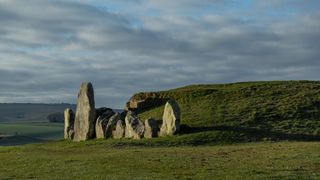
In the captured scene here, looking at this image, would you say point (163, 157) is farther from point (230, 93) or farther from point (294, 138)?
point (230, 93)

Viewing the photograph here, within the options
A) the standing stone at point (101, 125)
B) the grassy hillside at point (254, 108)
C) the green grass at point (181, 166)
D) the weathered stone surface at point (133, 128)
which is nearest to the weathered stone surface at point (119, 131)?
the weathered stone surface at point (133, 128)

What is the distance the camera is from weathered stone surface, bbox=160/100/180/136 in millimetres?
46094

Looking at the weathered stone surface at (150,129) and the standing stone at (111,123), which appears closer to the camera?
the weathered stone surface at (150,129)

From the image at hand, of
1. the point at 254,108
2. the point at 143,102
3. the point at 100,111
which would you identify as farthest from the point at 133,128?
the point at 143,102

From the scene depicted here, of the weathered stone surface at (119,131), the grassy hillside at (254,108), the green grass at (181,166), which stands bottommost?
the green grass at (181,166)

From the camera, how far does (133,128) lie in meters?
48.0

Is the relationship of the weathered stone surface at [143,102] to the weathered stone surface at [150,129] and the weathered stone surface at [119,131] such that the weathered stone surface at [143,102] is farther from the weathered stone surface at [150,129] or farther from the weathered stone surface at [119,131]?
the weathered stone surface at [150,129]

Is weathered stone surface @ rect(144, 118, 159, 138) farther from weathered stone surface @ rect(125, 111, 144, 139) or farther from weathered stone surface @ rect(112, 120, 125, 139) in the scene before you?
weathered stone surface @ rect(112, 120, 125, 139)

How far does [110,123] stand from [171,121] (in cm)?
734

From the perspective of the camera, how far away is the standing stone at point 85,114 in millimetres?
52875

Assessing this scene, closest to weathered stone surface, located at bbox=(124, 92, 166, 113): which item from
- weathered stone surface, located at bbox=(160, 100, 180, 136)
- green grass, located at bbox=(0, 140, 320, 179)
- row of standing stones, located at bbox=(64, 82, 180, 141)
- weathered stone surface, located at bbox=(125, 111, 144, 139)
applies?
row of standing stones, located at bbox=(64, 82, 180, 141)

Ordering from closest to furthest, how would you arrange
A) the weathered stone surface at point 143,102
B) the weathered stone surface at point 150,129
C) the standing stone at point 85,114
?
the weathered stone surface at point 150,129 < the standing stone at point 85,114 < the weathered stone surface at point 143,102

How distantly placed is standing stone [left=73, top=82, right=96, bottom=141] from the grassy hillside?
255 inches

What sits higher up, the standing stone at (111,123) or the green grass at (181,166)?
the standing stone at (111,123)
